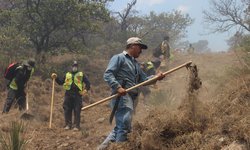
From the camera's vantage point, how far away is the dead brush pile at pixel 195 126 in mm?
4555

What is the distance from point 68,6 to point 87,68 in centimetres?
311

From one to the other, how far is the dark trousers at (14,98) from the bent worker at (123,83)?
5.34 metres

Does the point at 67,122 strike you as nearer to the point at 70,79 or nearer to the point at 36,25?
the point at 70,79

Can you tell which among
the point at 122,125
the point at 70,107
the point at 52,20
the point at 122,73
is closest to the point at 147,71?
the point at 70,107

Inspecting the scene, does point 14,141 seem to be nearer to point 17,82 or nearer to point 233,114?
point 233,114

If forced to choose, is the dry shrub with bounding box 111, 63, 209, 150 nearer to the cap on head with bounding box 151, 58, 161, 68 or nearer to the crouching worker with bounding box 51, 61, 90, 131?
the crouching worker with bounding box 51, 61, 90, 131

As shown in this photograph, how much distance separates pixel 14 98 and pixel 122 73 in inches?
233

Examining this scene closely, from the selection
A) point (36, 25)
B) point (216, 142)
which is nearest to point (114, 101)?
point (216, 142)

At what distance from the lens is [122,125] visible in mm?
5242

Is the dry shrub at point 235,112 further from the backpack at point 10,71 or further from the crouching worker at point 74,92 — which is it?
the backpack at point 10,71

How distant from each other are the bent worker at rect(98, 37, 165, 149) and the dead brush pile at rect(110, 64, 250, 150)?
18 centimetres

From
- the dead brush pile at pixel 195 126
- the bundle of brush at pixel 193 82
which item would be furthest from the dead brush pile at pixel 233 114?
the bundle of brush at pixel 193 82

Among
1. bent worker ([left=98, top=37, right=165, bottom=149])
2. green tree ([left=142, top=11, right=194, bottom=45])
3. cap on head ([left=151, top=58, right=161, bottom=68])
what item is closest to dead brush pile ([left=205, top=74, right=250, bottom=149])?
bent worker ([left=98, top=37, right=165, bottom=149])

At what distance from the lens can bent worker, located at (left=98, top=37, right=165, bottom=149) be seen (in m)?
5.22
